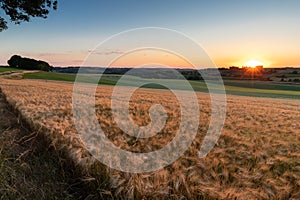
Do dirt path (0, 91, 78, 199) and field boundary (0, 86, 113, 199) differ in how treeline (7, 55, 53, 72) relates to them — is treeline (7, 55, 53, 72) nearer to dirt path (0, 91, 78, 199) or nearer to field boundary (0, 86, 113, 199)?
field boundary (0, 86, 113, 199)

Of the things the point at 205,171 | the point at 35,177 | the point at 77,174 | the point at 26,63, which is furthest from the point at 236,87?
the point at 26,63

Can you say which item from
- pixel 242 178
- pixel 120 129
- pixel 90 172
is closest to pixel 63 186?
pixel 90 172

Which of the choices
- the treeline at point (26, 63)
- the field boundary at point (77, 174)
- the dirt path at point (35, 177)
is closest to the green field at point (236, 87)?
the field boundary at point (77, 174)

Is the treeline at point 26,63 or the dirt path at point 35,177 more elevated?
the treeline at point 26,63

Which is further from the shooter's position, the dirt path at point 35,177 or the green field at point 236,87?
the green field at point 236,87

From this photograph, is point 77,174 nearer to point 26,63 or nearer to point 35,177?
point 35,177

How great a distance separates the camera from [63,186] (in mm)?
3127

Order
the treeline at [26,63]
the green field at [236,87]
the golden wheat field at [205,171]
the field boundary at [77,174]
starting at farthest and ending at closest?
the treeline at [26,63]
the green field at [236,87]
the field boundary at [77,174]
the golden wheat field at [205,171]

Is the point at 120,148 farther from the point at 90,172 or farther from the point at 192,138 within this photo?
the point at 192,138

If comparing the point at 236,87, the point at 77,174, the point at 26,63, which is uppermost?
the point at 26,63

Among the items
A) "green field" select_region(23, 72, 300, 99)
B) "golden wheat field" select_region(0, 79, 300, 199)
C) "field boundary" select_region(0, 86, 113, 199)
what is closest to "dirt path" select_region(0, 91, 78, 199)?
"field boundary" select_region(0, 86, 113, 199)

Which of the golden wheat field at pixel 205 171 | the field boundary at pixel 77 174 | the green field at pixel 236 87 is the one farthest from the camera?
the green field at pixel 236 87

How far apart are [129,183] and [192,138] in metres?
2.83

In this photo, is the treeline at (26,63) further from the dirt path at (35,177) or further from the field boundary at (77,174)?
the dirt path at (35,177)
